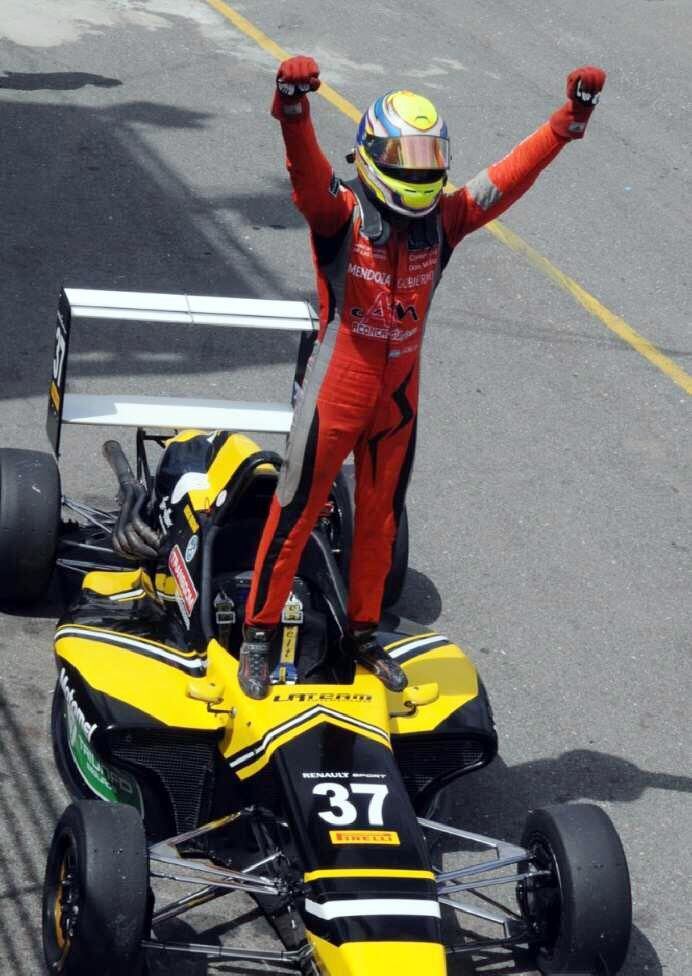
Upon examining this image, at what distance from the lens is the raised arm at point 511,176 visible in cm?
567

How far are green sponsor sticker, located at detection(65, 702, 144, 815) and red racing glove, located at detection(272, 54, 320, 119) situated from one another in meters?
2.16

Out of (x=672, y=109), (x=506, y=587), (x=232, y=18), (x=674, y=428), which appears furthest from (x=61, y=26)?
(x=506, y=587)

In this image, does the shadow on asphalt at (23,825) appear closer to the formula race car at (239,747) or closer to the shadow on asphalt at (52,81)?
the formula race car at (239,747)

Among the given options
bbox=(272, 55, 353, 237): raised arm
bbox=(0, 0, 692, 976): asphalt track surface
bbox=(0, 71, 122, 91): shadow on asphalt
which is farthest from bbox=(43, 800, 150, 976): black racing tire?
bbox=(0, 71, 122, 91): shadow on asphalt

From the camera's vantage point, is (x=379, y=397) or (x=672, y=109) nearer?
(x=379, y=397)

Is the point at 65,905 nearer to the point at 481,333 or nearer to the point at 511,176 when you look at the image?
the point at 511,176

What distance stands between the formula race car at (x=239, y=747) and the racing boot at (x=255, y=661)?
0.18ft

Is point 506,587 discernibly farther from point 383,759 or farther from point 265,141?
point 265,141

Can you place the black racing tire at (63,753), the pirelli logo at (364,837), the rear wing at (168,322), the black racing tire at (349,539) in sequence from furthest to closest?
the black racing tire at (349,539) → the rear wing at (168,322) → the black racing tire at (63,753) → the pirelli logo at (364,837)

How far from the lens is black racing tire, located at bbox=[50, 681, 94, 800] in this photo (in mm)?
5996

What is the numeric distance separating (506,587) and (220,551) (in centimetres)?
178

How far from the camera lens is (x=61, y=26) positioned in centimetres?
1343

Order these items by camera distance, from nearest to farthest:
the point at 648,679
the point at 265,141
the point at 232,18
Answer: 1. the point at 648,679
2. the point at 265,141
3. the point at 232,18

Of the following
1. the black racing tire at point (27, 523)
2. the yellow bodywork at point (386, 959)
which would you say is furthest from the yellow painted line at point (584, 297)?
the yellow bodywork at point (386, 959)
